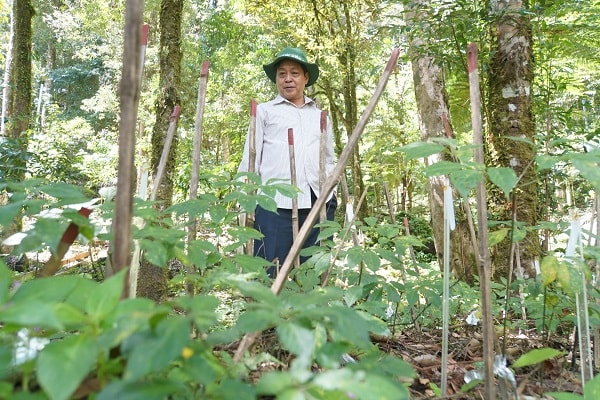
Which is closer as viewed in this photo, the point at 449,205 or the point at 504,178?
the point at 504,178

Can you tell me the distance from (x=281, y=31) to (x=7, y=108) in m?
4.77

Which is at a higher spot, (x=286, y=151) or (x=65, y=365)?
(x=286, y=151)

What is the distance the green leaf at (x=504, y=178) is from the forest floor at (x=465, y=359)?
578 millimetres

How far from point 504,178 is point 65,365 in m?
0.84

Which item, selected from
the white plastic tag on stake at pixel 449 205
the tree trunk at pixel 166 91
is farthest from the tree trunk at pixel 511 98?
the tree trunk at pixel 166 91

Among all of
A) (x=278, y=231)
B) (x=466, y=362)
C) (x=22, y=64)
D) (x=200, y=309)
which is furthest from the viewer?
(x=22, y=64)

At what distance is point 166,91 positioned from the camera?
14.4 ft

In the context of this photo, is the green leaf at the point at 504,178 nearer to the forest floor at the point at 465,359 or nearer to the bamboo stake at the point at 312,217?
the bamboo stake at the point at 312,217

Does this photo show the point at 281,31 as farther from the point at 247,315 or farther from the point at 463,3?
the point at 247,315

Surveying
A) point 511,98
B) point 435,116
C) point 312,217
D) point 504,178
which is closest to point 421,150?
point 504,178

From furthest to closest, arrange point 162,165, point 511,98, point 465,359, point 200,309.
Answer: point 511,98, point 465,359, point 162,165, point 200,309

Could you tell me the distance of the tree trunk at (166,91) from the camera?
423 cm

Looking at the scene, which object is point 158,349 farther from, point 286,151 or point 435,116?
point 435,116

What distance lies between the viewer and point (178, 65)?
4.60 meters
